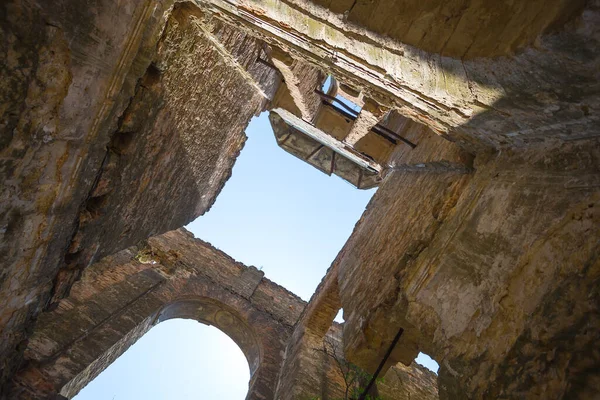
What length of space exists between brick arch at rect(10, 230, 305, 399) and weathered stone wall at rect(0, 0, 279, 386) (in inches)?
83.6

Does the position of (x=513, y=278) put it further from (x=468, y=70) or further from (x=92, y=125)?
(x=92, y=125)

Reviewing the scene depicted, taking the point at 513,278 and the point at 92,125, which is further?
the point at 92,125

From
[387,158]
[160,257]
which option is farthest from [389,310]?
[160,257]

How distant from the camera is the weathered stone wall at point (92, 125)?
5.25 feet

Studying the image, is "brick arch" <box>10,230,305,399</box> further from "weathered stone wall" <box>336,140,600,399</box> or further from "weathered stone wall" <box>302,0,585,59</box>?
"weathered stone wall" <box>302,0,585,59</box>

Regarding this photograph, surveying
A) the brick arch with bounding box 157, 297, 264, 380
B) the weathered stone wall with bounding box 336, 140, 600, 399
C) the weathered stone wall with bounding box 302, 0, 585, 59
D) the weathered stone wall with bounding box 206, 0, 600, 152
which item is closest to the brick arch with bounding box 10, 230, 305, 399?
the brick arch with bounding box 157, 297, 264, 380

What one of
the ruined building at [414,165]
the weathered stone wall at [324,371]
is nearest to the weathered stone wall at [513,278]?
the ruined building at [414,165]

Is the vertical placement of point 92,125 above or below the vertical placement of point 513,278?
below

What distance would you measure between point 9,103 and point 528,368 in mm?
2471

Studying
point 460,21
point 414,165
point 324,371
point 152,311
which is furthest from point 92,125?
point 324,371

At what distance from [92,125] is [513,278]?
259 centimetres

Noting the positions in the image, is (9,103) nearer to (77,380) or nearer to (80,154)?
(80,154)

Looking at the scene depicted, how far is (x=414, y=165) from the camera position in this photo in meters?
4.23

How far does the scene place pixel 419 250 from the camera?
2537 millimetres
